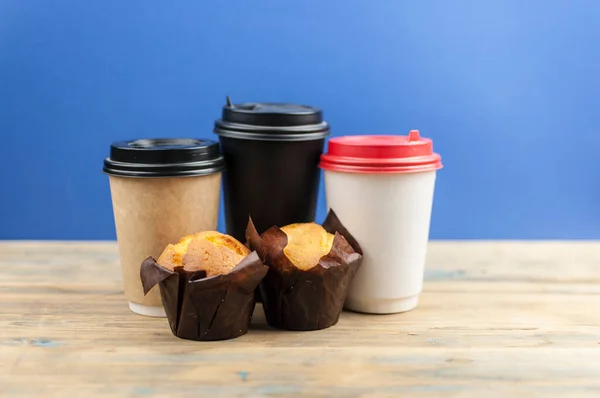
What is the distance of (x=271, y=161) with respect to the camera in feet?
5.17

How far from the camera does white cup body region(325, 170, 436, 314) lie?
1.49 meters

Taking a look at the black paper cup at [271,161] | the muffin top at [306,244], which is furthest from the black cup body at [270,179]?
the muffin top at [306,244]

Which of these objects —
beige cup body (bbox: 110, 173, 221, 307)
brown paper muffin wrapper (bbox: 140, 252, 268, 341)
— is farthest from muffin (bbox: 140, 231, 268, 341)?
beige cup body (bbox: 110, 173, 221, 307)

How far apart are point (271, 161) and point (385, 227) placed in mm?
280

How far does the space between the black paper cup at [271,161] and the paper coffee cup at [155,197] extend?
0.06m

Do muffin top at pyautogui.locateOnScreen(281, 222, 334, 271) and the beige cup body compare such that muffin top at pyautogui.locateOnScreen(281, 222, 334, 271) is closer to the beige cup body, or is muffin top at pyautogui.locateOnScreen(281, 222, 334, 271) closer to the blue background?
the beige cup body

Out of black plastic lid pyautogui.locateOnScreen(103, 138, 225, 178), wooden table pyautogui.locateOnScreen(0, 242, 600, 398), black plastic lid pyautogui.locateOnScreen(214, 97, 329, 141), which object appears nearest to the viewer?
wooden table pyautogui.locateOnScreen(0, 242, 600, 398)

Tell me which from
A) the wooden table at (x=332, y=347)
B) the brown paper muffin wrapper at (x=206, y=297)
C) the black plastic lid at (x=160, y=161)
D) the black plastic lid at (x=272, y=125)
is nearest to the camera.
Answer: the wooden table at (x=332, y=347)

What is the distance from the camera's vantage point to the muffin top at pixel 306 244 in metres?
1.40

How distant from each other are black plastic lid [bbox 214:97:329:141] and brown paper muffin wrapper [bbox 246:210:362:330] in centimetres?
22

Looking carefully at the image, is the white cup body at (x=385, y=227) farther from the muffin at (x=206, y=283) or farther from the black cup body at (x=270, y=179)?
the muffin at (x=206, y=283)

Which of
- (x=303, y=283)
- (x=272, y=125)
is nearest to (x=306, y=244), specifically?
(x=303, y=283)

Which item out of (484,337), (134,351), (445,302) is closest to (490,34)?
(445,302)

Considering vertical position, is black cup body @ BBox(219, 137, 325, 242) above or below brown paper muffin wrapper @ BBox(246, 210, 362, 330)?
above
